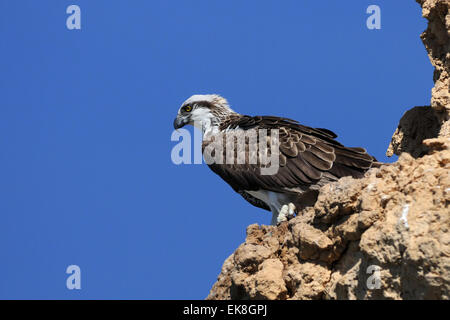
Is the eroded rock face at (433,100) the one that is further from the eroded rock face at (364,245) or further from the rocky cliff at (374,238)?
the eroded rock face at (364,245)

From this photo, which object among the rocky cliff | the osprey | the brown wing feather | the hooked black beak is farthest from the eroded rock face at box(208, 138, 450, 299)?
the hooked black beak

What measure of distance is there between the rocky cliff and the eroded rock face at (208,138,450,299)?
0.04ft

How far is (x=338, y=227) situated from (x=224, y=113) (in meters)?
5.53

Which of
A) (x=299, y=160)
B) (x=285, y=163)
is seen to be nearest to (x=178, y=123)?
(x=285, y=163)

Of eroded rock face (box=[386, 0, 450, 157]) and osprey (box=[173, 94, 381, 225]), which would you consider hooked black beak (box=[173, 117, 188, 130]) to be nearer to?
osprey (box=[173, 94, 381, 225])

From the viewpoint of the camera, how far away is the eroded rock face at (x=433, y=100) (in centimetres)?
1110

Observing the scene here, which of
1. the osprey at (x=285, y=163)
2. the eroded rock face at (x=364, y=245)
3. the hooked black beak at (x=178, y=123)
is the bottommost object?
the eroded rock face at (x=364, y=245)

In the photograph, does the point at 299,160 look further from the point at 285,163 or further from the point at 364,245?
the point at 364,245

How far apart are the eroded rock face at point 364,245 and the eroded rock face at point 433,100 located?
5.90 ft

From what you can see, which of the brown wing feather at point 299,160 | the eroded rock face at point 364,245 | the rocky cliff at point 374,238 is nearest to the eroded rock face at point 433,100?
the rocky cliff at point 374,238

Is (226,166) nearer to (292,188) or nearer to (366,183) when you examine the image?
(292,188)

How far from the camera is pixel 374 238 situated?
8617 mm
